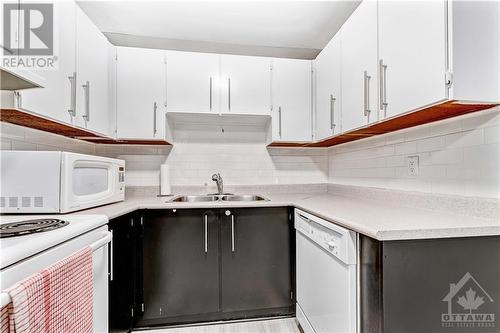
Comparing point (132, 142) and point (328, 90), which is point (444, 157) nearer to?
point (328, 90)

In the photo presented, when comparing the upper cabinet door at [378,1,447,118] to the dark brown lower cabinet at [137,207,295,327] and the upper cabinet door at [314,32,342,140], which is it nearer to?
the upper cabinet door at [314,32,342,140]

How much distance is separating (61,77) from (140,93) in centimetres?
72

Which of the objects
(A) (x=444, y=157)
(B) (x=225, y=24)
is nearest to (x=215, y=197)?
(B) (x=225, y=24)

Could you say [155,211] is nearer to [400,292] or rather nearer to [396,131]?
[400,292]

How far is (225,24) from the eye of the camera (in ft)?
6.80

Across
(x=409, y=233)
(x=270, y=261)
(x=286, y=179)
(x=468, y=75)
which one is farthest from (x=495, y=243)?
(x=286, y=179)

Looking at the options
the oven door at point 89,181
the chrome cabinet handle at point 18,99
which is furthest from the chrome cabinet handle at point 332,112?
the chrome cabinet handle at point 18,99

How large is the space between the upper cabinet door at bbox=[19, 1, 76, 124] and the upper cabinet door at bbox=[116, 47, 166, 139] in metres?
0.55

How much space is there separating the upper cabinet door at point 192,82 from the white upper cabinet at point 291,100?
0.53m

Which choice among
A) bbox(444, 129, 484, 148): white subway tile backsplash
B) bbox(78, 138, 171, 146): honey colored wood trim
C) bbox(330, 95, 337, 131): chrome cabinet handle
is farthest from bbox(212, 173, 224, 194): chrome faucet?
bbox(444, 129, 484, 148): white subway tile backsplash

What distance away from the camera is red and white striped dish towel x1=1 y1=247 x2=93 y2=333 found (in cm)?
60

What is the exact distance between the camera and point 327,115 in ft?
6.57

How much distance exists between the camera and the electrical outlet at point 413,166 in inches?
58.9

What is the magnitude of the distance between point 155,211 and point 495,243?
1.81 meters
